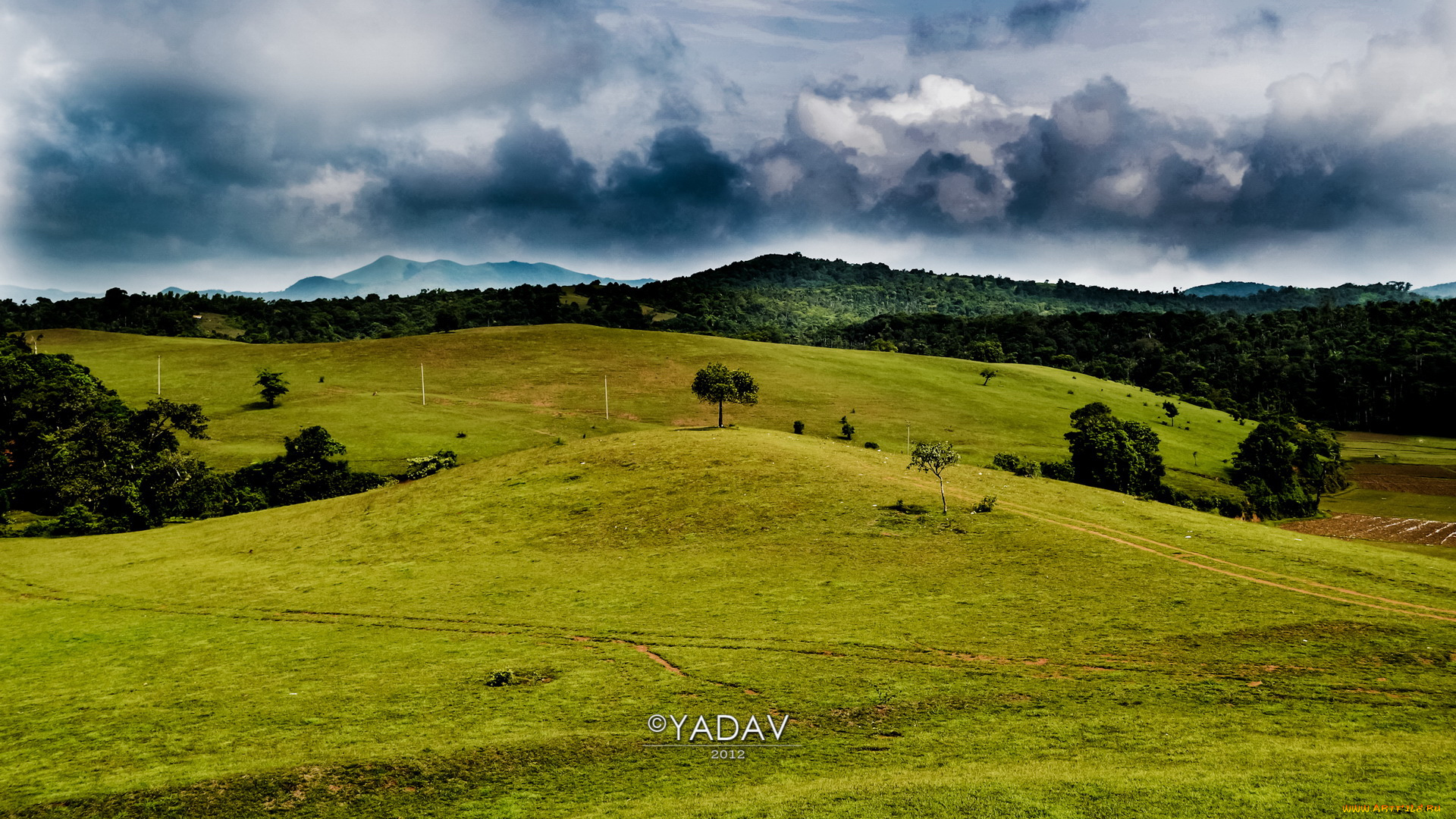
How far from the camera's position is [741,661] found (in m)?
28.5

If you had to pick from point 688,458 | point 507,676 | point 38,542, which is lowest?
point 38,542

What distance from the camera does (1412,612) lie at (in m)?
32.1

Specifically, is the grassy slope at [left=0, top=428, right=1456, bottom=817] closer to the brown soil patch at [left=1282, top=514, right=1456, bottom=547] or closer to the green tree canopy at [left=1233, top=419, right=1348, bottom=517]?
the brown soil patch at [left=1282, top=514, right=1456, bottom=547]

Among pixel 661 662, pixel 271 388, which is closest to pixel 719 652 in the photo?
pixel 661 662

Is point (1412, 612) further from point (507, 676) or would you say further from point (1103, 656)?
point (507, 676)

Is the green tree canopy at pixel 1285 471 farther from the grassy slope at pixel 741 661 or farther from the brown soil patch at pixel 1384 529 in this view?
the grassy slope at pixel 741 661

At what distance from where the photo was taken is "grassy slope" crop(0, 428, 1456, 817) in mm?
18703

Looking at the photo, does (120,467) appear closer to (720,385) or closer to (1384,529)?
(720,385)

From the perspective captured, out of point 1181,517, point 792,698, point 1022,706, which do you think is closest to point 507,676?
point 792,698

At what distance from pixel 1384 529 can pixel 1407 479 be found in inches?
1937

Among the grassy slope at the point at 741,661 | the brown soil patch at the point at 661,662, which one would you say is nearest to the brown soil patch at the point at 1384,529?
the grassy slope at the point at 741,661

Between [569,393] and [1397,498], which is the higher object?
[569,393]

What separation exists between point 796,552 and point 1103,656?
63.3 ft

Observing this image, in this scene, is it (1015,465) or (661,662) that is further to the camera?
(1015,465)
